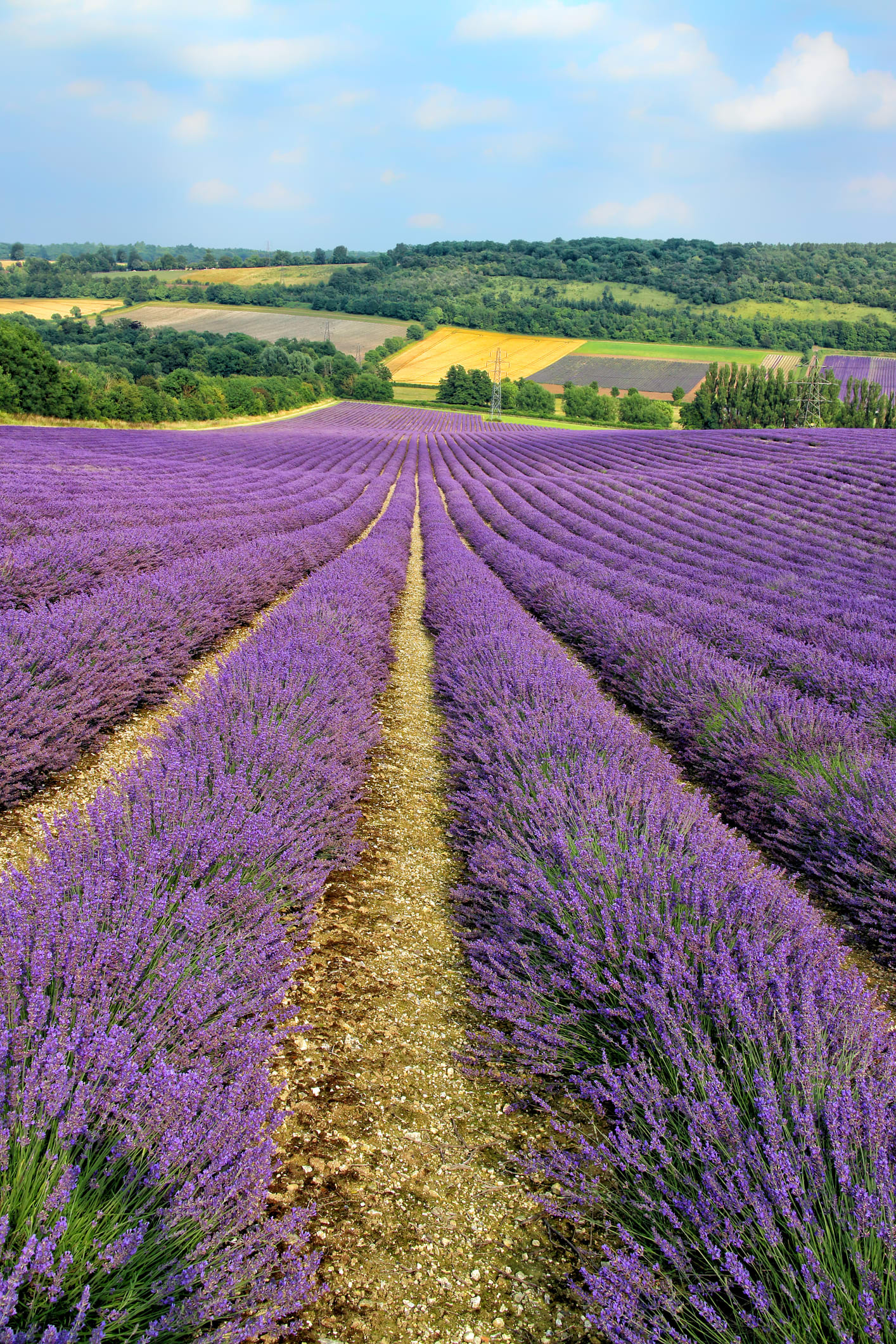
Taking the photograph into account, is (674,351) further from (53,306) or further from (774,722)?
(774,722)

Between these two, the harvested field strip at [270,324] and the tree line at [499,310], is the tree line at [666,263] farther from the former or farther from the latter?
the harvested field strip at [270,324]

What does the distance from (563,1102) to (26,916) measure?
149 cm

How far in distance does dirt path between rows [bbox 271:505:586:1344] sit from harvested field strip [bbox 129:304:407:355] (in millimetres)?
74878

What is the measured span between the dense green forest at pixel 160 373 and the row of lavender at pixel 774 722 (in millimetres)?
28433

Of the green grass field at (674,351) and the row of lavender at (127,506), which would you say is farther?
the green grass field at (674,351)

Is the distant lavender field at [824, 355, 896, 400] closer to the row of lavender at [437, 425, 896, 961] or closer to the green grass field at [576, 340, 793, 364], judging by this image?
the green grass field at [576, 340, 793, 364]

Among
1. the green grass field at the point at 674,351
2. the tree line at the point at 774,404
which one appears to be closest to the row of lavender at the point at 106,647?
the tree line at the point at 774,404

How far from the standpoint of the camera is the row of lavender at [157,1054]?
3.42 ft

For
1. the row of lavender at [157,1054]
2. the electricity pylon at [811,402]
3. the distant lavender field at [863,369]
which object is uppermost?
the distant lavender field at [863,369]

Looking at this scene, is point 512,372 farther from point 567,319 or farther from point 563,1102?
point 563,1102

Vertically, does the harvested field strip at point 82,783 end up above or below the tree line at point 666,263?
below

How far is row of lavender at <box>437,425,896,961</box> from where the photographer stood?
10.1 ft

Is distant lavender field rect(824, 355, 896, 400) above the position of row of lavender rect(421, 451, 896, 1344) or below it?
above

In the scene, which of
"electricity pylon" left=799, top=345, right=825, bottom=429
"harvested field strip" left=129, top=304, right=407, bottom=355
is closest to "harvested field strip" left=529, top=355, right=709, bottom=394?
"electricity pylon" left=799, top=345, right=825, bottom=429
